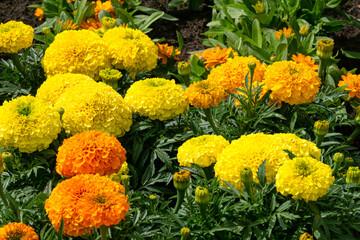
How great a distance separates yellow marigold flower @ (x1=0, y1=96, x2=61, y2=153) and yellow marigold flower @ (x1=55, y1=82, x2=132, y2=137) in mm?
118

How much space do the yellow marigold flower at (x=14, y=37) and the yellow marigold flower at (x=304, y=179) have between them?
1.86 meters

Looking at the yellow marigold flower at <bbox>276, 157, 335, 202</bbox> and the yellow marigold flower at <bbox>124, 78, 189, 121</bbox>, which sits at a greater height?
the yellow marigold flower at <bbox>276, 157, 335, 202</bbox>

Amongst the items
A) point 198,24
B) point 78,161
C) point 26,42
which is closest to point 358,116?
point 78,161

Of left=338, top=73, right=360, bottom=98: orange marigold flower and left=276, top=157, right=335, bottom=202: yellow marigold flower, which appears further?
left=338, top=73, right=360, bottom=98: orange marigold flower

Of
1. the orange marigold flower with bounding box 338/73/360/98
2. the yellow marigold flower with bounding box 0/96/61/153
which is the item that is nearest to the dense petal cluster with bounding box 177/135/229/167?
the yellow marigold flower with bounding box 0/96/61/153

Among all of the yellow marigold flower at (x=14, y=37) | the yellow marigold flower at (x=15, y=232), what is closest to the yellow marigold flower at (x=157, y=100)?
the yellow marigold flower at (x=14, y=37)

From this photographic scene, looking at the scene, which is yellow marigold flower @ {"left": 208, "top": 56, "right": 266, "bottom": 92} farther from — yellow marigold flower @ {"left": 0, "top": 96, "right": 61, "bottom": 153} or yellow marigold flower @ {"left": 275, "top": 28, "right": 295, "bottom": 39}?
yellow marigold flower @ {"left": 0, "top": 96, "right": 61, "bottom": 153}

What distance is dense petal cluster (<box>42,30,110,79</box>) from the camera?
10.3ft

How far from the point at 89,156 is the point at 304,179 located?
91 centimetres

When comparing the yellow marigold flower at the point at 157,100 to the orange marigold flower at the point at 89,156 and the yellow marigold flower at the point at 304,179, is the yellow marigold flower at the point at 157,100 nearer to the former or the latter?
the orange marigold flower at the point at 89,156

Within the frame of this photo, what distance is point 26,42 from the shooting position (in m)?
3.15

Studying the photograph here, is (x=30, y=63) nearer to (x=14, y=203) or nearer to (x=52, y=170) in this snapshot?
(x=52, y=170)

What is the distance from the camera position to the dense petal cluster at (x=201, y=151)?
2.45 metres

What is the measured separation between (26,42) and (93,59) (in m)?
0.42
